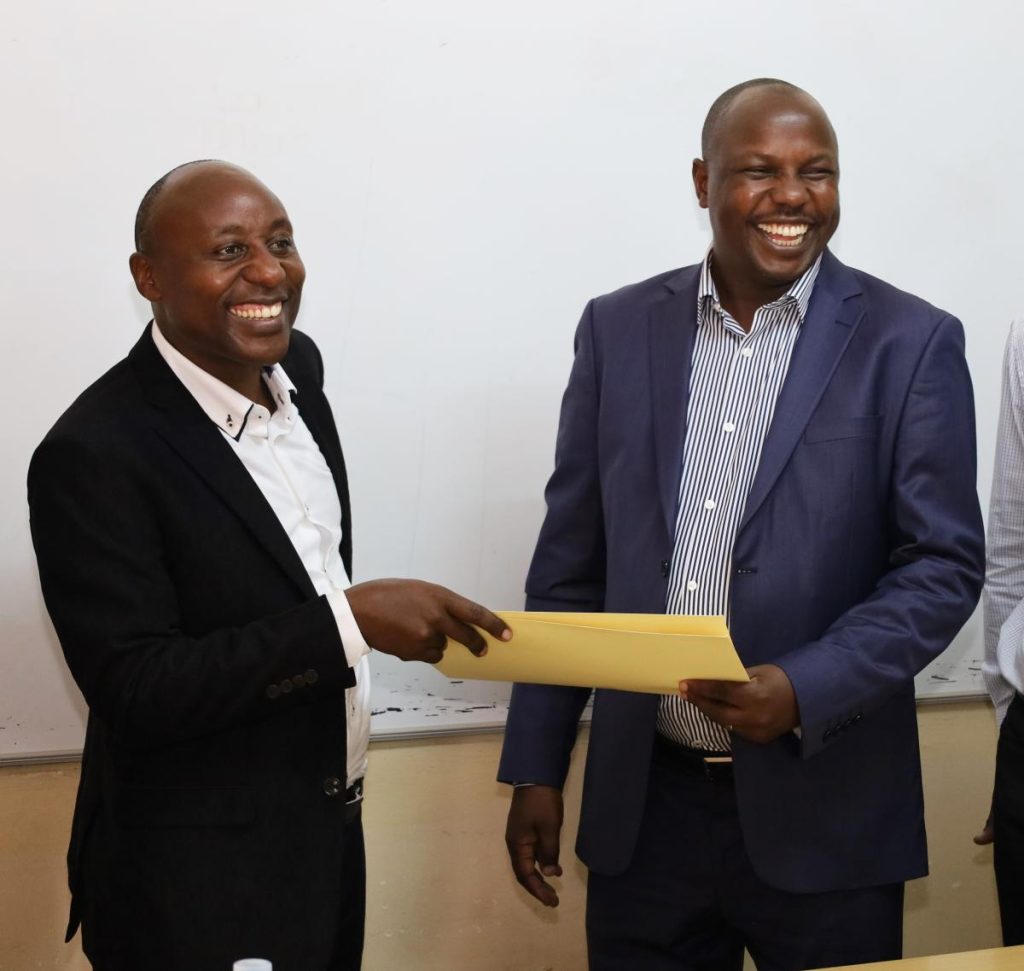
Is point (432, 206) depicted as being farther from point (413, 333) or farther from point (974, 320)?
point (974, 320)

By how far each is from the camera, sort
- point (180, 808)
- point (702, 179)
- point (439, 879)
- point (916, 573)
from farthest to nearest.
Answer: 1. point (439, 879)
2. point (702, 179)
3. point (916, 573)
4. point (180, 808)

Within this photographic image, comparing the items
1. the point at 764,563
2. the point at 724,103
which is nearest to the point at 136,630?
the point at 764,563

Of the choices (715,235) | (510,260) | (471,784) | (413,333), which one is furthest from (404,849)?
(715,235)

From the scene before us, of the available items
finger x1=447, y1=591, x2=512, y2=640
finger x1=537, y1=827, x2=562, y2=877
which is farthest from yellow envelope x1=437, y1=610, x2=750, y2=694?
finger x1=537, y1=827, x2=562, y2=877

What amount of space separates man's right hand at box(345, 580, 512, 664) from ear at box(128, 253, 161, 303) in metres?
0.57

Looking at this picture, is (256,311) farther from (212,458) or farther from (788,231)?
(788,231)

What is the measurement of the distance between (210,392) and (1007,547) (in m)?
1.45

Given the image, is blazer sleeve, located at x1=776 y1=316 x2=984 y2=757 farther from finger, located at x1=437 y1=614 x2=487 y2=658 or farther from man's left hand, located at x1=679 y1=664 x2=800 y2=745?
finger, located at x1=437 y1=614 x2=487 y2=658

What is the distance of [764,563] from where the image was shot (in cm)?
196

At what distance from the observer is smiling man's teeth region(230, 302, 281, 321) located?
1.88 meters

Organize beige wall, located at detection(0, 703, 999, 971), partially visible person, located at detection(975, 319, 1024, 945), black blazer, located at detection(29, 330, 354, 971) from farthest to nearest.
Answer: beige wall, located at detection(0, 703, 999, 971) < partially visible person, located at detection(975, 319, 1024, 945) < black blazer, located at detection(29, 330, 354, 971)

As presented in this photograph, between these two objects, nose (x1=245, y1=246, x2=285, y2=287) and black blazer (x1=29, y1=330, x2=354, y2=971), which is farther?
nose (x1=245, y1=246, x2=285, y2=287)

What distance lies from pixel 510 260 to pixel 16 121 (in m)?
1.00

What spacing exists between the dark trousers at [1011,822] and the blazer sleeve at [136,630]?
1200 millimetres
